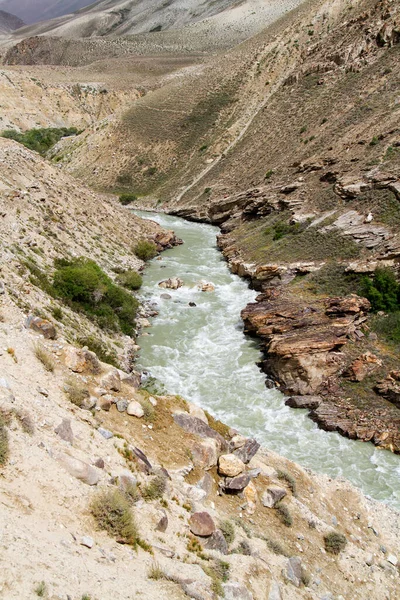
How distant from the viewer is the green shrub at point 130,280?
84.8 ft

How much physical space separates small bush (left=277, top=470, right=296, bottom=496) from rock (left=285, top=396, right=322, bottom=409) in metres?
6.24

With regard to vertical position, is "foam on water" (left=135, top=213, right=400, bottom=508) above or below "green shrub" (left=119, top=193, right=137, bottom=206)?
below

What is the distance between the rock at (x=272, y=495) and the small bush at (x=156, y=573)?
13.5ft

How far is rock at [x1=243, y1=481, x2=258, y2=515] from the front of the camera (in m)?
9.82

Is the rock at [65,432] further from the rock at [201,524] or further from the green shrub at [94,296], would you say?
the green shrub at [94,296]

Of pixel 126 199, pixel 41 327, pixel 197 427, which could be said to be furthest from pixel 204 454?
pixel 126 199

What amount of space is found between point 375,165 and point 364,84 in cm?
1866

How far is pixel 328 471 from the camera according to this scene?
14.3 meters

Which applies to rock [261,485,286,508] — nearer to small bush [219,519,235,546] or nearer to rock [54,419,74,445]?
small bush [219,519,235,546]

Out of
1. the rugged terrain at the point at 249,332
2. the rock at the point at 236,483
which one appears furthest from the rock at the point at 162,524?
the rock at the point at 236,483

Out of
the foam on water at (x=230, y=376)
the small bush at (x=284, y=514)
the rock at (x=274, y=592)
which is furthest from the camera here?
the foam on water at (x=230, y=376)

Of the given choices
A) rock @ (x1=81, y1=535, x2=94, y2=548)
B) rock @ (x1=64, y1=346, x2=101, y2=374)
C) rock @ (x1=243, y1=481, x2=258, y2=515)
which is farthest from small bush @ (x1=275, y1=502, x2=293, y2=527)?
rock @ (x1=64, y1=346, x2=101, y2=374)

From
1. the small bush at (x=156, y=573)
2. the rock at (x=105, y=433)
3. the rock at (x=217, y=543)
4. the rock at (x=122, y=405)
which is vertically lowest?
the rock at (x=217, y=543)

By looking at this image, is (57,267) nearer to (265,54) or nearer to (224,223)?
(224,223)
